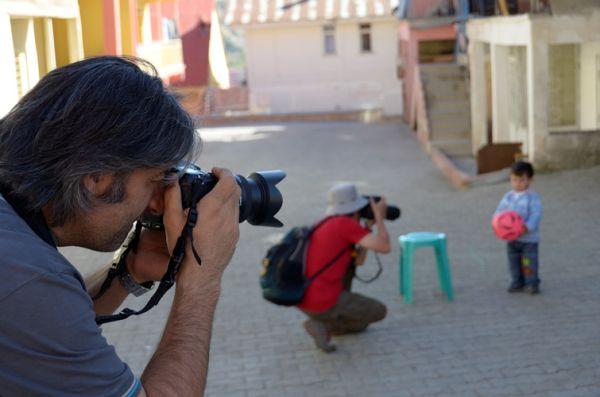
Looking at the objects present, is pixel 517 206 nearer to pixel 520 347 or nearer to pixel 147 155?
pixel 520 347

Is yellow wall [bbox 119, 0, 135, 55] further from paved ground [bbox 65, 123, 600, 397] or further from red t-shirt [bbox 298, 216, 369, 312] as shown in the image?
red t-shirt [bbox 298, 216, 369, 312]

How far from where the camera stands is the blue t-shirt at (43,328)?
1.54m

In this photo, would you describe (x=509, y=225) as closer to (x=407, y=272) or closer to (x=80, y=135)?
(x=407, y=272)

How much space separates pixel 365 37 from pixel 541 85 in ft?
68.8

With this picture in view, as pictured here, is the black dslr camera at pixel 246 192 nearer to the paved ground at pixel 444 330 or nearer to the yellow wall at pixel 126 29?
the paved ground at pixel 444 330

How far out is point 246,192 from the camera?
7.22 ft

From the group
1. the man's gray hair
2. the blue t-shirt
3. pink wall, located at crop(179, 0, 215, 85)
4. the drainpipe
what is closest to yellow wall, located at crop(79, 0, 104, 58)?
the man's gray hair

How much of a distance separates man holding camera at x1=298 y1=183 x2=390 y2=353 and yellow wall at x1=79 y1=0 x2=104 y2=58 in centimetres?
232

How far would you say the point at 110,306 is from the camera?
228 centimetres

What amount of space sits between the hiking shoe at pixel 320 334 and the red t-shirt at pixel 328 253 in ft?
0.61

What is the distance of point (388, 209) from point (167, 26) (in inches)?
780

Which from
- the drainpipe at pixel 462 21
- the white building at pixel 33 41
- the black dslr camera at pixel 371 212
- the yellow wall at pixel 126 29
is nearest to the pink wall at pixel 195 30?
the drainpipe at pixel 462 21

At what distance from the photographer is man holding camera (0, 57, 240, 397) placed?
156 cm

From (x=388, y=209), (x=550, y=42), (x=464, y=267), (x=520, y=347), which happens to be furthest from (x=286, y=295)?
(x=550, y=42)
